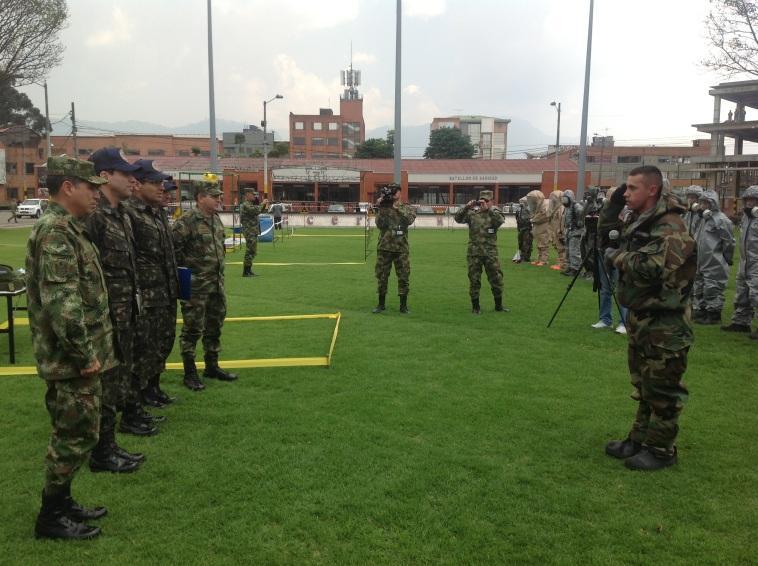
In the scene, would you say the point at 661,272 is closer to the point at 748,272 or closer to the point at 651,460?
the point at 651,460

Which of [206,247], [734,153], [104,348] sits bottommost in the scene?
[104,348]

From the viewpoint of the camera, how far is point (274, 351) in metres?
7.50

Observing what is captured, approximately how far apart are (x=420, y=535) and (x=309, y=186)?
167ft

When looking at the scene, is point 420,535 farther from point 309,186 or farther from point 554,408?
point 309,186

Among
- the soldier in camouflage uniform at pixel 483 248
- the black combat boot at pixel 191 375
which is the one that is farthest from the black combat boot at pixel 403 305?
the black combat boot at pixel 191 375

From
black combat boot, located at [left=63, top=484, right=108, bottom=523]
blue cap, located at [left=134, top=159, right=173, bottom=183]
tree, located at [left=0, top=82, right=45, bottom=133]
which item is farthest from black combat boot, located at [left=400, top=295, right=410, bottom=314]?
tree, located at [left=0, top=82, right=45, bottom=133]

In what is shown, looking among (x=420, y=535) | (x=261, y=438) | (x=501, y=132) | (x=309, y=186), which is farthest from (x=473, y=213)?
(x=501, y=132)

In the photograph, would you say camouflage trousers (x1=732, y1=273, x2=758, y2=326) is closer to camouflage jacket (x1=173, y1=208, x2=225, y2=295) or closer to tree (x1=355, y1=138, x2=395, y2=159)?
camouflage jacket (x1=173, y1=208, x2=225, y2=295)

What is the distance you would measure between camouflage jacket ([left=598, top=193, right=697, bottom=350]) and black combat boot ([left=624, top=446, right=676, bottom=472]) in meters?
0.82

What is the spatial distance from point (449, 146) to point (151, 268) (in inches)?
2959

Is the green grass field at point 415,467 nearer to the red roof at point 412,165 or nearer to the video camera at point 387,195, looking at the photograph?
the video camera at point 387,195

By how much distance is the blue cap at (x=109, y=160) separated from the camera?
14.0ft

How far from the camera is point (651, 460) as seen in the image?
425 cm

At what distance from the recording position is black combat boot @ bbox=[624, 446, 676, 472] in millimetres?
4227
